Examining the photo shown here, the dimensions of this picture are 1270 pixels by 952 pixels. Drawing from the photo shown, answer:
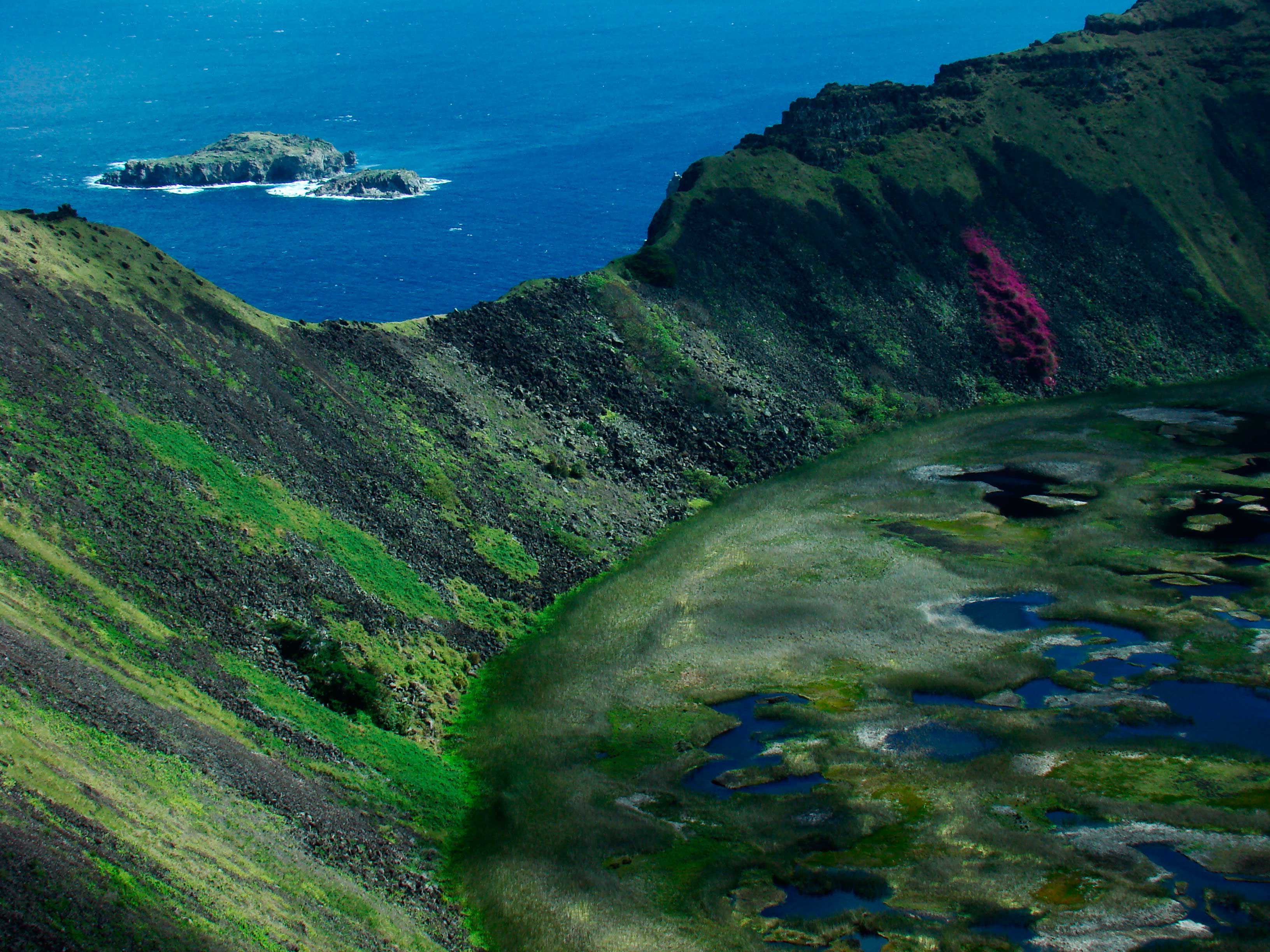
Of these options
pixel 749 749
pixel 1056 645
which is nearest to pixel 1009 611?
pixel 1056 645

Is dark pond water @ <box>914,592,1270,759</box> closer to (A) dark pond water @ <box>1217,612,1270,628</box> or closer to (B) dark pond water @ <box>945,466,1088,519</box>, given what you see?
(A) dark pond water @ <box>1217,612,1270,628</box>

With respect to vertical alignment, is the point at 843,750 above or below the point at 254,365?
below

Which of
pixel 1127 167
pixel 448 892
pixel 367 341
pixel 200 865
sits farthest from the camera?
pixel 1127 167

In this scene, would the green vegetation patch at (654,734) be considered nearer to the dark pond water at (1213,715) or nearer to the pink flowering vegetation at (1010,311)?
the dark pond water at (1213,715)

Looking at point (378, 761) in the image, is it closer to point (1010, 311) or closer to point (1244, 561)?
point (1244, 561)

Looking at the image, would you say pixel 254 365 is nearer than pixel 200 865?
No

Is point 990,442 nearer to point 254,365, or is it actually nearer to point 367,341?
point 367,341

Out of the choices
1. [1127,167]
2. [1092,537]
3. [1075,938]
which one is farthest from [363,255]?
[1075,938]
